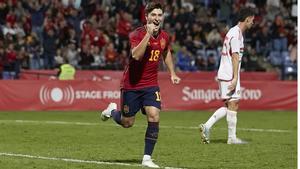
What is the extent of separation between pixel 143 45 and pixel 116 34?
72.3ft

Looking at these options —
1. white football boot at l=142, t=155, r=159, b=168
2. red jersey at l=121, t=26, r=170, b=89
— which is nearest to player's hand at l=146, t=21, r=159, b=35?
red jersey at l=121, t=26, r=170, b=89

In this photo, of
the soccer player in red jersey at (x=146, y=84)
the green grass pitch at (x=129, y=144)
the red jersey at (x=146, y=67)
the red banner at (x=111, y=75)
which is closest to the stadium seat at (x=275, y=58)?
the red banner at (x=111, y=75)

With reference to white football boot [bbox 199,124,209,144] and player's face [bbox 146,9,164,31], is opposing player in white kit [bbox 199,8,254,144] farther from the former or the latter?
player's face [bbox 146,9,164,31]

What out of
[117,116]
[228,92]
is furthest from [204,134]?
[117,116]

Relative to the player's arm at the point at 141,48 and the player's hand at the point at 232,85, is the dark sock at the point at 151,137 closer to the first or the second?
the player's arm at the point at 141,48

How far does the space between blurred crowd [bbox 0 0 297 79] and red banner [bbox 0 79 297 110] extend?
128 inches

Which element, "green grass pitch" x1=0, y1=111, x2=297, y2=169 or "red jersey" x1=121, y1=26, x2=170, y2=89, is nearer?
"red jersey" x1=121, y1=26, x2=170, y2=89

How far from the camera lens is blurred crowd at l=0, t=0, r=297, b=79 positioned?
2978 centimetres

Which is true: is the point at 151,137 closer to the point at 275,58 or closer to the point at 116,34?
the point at 116,34

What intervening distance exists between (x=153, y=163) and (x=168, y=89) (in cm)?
1538

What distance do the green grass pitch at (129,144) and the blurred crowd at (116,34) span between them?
25.8 ft

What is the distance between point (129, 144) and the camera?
46.4 feet

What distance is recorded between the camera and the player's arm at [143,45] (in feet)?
33.7

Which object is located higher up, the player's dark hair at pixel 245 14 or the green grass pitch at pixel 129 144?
the player's dark hair at pixel 245 14
